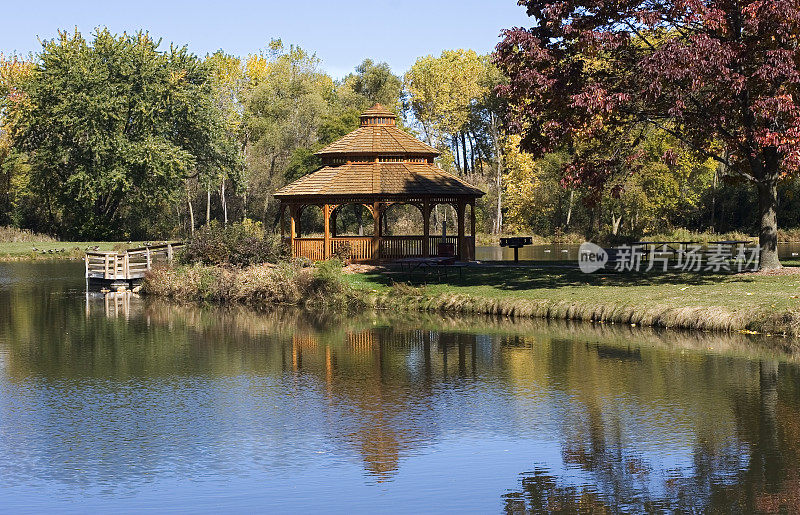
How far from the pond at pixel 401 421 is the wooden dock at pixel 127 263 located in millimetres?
14996

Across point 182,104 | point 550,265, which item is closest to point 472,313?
point 550,265

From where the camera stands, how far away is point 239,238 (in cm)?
4031

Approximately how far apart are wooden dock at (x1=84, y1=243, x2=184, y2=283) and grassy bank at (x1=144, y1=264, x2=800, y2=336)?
2.48 m

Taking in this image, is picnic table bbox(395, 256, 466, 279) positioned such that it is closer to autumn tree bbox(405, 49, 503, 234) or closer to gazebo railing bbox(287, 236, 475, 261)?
gazebo railing bbox(287, 236, 475, 261)

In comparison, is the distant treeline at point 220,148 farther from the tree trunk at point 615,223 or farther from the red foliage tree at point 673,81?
the red foliage tree at point 673,81

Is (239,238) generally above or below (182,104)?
below

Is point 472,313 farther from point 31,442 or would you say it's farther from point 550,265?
point 31,442

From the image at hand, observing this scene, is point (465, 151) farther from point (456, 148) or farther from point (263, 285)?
point (263, 285)

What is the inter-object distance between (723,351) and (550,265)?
16188 mm

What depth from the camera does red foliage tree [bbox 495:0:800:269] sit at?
94.9 ft

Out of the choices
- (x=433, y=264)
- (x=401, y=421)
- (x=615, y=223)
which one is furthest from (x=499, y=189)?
(x=401, y=421)

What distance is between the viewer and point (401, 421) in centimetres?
1719

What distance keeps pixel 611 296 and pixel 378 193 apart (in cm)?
1426

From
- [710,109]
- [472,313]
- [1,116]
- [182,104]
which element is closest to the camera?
[710,109]
